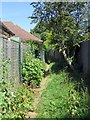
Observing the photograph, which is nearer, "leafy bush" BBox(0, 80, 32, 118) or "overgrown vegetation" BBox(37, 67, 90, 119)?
"leafy bush" BBox(0, 80, 32, 118)

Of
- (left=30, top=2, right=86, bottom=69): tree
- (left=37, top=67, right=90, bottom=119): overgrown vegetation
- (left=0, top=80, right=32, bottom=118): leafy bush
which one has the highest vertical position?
(left=30, top=2, right=86, bottom=69): tree

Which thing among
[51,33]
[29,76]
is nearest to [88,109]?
[29,76]

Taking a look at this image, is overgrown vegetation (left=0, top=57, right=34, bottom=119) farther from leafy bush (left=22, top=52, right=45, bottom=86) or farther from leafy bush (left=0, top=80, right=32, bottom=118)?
leafy bush (left=22, top=52, right=45, bottom=86)

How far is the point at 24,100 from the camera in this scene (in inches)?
271

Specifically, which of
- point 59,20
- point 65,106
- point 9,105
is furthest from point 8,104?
point 59,20

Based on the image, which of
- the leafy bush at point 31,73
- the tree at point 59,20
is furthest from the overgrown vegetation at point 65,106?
the tree at point 59,20

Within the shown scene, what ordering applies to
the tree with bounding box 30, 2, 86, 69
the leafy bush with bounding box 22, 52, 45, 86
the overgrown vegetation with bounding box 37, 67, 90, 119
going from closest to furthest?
1. the overgrown vegetation with bounding box 37, 67, 90, 119
2. the leafy bush with bounding box 22, 52, 45, 86
3. the tree with bounding box 30, 2, 86, 69

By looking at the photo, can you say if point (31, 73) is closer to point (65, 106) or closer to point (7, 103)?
point (65, 106)

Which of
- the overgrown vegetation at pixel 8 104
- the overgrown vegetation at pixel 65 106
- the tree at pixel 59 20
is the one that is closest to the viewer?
the overgrown vegetation at pixel 8 104

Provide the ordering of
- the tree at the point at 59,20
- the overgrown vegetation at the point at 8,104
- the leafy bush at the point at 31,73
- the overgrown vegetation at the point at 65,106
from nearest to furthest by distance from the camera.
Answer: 1. the overgrown vegetation at the point at 8,104
2. the overgrown vegetation at the point at 65,106
3. the leafy bush at the point at 31,73
4. the tree at the point at 59,20

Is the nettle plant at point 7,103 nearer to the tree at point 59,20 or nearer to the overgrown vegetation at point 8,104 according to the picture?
the overgrown vegetation at point 8,104

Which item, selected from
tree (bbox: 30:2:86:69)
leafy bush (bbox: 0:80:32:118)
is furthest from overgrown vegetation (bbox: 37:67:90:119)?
tree (bbox: 30:2:86:69)

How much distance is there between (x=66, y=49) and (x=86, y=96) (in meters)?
8.89

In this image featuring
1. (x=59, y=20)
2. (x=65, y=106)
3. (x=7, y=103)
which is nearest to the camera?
(x=7, y=103)
